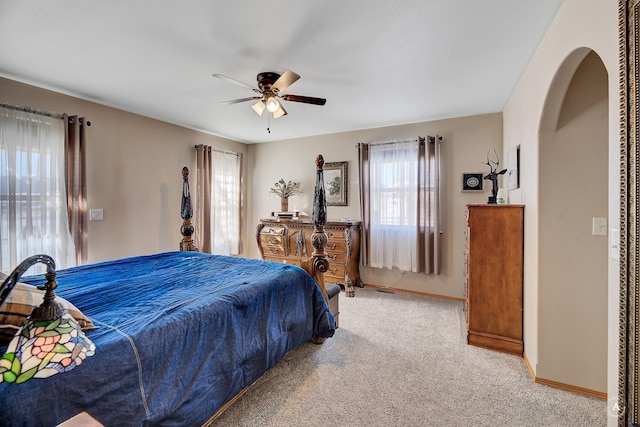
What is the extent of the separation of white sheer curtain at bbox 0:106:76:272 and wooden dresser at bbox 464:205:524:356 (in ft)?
13.7

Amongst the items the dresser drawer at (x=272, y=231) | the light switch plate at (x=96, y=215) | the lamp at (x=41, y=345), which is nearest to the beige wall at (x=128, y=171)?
the light switch plate at (x=96, y=215)

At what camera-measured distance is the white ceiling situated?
1.77m

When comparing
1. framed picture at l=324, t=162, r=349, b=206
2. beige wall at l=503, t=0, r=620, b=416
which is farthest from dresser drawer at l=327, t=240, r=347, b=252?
beige wall at l=503, t=0, r=620, b=416

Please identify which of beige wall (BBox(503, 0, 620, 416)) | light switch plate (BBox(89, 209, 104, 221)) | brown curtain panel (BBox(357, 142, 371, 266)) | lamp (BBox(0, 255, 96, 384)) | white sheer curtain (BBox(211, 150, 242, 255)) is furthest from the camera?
white sheer curtain (BBox(211, 150, 242, 255))

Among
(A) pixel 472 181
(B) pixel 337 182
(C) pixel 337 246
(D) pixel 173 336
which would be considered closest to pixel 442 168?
(A) pixel 472 181

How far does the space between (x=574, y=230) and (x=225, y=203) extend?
4620 mm

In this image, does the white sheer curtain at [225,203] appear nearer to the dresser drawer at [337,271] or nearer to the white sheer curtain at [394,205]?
the dresser drawer at [337,271]

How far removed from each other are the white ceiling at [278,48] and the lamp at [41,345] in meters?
1.80

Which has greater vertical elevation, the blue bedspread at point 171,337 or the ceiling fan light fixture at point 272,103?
the ceiling fan light fixture at point 272,103

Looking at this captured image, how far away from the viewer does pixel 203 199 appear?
4586mm

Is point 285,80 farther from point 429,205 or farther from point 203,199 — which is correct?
point 203,199

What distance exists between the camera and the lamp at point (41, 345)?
2.02 feet

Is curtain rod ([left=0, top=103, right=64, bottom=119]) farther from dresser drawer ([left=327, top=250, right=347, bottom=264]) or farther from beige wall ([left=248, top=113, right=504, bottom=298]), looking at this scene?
dresser drawer ([left=327, top=250, right=347, bottom=264])

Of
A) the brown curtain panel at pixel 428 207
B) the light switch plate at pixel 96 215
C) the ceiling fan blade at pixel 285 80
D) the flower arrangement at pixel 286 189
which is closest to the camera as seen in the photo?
the ceiling fan blade at pixel 285 80
